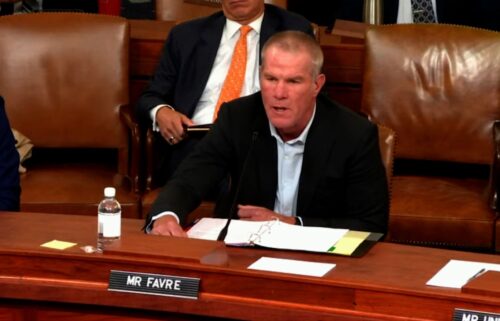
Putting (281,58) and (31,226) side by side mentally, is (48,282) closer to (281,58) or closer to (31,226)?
(31,226)

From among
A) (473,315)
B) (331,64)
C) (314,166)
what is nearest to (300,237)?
(314,166)

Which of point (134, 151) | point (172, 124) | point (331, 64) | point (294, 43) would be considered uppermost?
point (294, 43)

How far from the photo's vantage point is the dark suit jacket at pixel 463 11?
5426mm

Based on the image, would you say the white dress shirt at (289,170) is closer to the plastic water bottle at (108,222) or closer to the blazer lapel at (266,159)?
the blazer lapel at (266,159)

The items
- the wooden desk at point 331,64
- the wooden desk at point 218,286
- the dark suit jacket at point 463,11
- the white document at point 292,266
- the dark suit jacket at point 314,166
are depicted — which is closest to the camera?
the wooden desk at point 218,286

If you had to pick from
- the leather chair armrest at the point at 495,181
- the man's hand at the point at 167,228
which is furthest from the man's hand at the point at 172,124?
the man's hand at the point at 167,228

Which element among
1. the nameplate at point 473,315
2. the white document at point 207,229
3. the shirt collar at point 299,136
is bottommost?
the white document at point 207,229

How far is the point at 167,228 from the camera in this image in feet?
10.1

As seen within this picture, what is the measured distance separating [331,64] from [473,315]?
2.49 metres

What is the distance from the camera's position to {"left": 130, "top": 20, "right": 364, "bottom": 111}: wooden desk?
4801 millimetres

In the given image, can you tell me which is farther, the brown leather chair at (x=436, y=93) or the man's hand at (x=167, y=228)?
the brown leather chair at (x=436, y=93)

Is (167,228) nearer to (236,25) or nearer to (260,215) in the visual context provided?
(260,215)

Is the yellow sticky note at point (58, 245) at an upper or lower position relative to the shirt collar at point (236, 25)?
lower

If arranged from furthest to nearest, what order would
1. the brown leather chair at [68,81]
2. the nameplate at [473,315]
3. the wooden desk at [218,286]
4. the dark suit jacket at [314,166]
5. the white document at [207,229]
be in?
1. the brown leather chair at [68,81]
2. the dark suit jacket at [314,166]
3. the white document at [207,229]
4. the wooden desk at [218,286]
5. the nameplate at [473,315]
